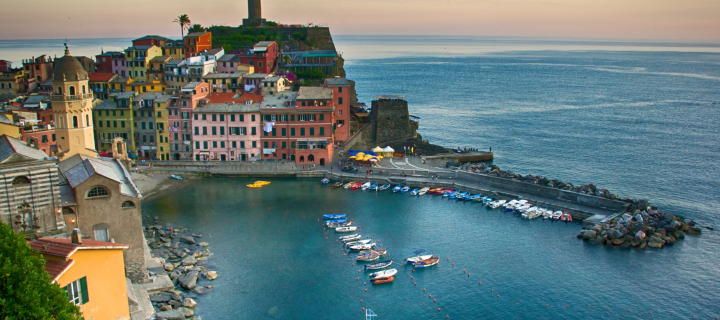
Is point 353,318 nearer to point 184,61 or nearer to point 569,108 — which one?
point 184,61

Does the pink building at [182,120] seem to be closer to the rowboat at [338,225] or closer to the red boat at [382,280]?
the rowboat at [338,225]

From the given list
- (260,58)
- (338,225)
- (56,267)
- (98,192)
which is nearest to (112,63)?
(260,58)

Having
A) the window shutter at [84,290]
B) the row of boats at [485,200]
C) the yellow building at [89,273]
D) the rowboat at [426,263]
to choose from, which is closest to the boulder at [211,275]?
the yellow building at [89,273]

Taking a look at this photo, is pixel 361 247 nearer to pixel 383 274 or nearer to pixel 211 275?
pixel 383 274

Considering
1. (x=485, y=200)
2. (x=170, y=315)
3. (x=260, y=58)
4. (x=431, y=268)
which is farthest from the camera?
(x=260, y=58)

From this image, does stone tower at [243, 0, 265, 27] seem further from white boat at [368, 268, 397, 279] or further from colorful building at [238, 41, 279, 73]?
white boat at [368, 268, 397, 279]

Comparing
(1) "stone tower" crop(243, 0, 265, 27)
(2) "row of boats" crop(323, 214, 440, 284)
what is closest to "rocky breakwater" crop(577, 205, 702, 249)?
(2) "row of boats" crop(323, 214, 440, 284)
